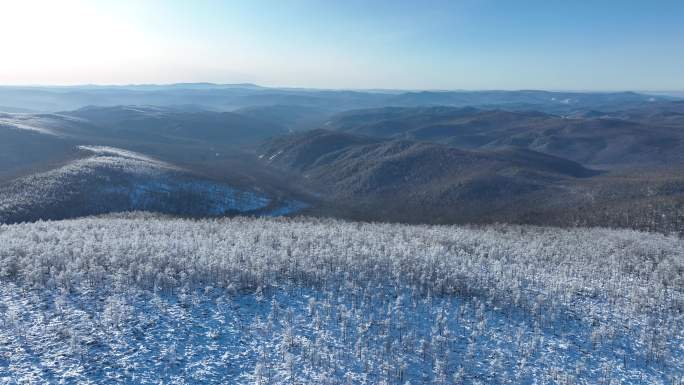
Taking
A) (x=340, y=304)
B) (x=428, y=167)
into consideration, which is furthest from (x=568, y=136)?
(x=340, y=304)

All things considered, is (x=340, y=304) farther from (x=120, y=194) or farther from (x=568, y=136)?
(x=568, y=136)

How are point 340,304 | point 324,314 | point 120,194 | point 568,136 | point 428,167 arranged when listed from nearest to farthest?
point 324,314 → point 340,304 → point 120,194 → point 428,167 → point 568,136

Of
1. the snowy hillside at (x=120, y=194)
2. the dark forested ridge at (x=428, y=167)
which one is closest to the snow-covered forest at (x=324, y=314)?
the snowy hillside at (x=120, y=194)

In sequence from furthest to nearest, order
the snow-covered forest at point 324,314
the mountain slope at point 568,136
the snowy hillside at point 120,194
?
the mountain slope at point 568,136, the snowy hillside at point 120,194, the snow-covered forest at point 324,314

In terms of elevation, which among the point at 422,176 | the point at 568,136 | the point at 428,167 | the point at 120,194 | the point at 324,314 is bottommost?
the point at 120,194

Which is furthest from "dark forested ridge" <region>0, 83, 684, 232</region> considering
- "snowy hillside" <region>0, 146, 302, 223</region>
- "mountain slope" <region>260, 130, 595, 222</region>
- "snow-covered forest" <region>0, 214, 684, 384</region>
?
"snow-covered forest" <region>0, 214, 684, 384</region>

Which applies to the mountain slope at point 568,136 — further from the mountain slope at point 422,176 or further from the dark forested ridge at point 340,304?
the dark forested ridge at point 340,304
